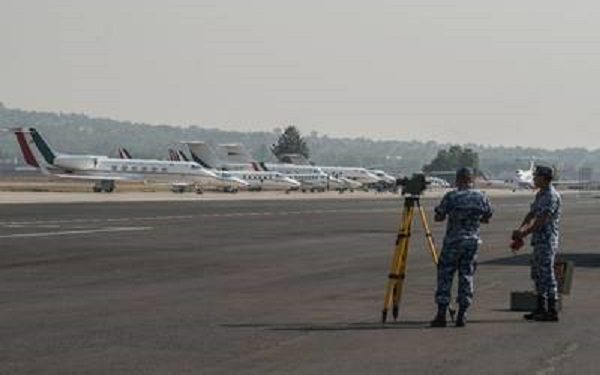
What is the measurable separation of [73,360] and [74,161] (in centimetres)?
9937

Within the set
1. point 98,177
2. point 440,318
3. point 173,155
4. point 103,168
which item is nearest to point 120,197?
point 98,177

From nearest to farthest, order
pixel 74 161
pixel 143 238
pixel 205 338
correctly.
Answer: pixel 205 338, pixel 143 238, pixel 74 161

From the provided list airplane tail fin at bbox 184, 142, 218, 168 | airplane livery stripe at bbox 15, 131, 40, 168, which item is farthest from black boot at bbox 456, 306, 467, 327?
airplane tail fin at bbox 184, 142, 218, 168

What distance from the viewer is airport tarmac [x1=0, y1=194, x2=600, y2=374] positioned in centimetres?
1207

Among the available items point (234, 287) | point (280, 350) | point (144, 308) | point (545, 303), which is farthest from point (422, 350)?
point (234, 287)

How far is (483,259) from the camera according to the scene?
2917 cm

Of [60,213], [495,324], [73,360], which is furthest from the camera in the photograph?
[60,213]

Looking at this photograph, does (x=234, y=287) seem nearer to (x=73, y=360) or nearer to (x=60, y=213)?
(x=73, y=360)

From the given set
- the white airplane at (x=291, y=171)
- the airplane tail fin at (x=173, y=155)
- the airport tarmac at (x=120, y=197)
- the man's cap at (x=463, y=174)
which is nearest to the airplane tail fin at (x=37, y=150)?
the airport tarmac at (x=120, y=197)

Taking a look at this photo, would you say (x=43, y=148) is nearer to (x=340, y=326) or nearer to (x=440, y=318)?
(x=340, y=326)

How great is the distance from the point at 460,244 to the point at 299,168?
412ft

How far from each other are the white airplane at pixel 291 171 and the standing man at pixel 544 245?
112189 millimetres

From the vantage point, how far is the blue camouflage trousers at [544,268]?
1586 centimetres

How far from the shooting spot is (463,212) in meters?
15.1
